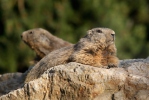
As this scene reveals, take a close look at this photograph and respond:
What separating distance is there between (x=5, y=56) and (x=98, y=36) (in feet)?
43.4

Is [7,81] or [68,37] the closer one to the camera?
[7,81]

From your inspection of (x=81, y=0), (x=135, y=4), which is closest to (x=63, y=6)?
(x=81, y=0)

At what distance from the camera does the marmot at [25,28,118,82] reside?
698cm

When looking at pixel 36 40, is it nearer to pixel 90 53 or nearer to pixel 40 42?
pixel 40 42

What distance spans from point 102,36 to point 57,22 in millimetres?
13089

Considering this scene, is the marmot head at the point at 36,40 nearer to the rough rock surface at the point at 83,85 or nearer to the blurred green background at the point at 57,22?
the rough rock surface at the point at 83,85

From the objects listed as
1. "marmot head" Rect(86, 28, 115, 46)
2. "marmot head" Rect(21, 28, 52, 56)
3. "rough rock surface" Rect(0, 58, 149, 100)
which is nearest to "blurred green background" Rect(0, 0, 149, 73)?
"marmot head" Rect(21, 28, 52, 56)

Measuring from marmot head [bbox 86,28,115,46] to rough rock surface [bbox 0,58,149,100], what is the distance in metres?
0.96

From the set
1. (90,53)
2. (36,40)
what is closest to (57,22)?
(36,40)

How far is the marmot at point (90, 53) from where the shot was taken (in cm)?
698

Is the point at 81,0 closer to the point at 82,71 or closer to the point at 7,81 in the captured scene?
the point at 7,81

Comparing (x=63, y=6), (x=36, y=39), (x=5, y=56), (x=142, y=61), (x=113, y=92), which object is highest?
(x=63, y=6)

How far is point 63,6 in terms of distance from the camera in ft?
67.3

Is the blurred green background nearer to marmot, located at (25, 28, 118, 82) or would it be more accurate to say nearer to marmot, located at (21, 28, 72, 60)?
marmot, located at (21, 28, 72, 60)
